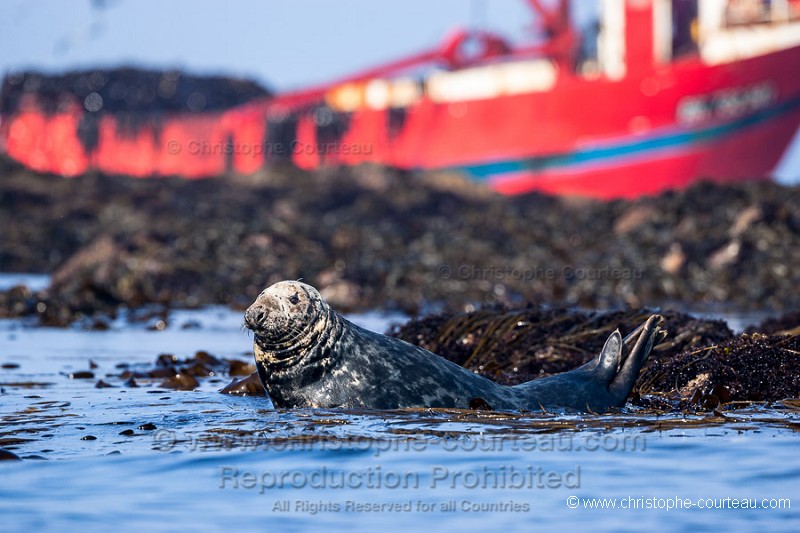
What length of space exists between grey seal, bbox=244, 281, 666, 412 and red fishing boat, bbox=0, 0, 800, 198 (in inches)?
1033

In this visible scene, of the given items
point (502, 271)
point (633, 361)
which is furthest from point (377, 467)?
point (502, 271)

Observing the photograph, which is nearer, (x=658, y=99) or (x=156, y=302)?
(x=156, y=302)

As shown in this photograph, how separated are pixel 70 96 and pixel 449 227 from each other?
39.4 meters

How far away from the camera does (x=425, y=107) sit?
38.4 meters

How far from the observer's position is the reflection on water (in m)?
4.68

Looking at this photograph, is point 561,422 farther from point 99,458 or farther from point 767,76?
point 767,76

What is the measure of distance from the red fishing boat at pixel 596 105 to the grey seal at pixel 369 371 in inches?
1033

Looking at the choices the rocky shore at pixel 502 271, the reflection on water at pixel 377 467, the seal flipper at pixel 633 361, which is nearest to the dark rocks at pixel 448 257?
the rocky shore at pixel 502 271

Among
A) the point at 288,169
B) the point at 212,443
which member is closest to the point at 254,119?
the point at 288,169

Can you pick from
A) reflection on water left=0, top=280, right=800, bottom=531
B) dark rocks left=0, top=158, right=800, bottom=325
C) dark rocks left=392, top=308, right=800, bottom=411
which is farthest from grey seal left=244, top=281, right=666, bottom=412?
dark rocks left=0, top=158, right=800, bottom=325

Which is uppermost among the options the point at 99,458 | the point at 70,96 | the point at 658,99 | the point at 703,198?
the point at 70,96

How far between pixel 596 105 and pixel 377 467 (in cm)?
2855

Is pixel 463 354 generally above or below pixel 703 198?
below

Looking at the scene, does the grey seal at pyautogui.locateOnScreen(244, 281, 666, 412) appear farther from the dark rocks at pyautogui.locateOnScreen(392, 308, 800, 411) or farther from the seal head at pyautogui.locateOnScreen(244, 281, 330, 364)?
the dark rocks at pyautogui.locateOnScreen(392, 308, 800, 411)
